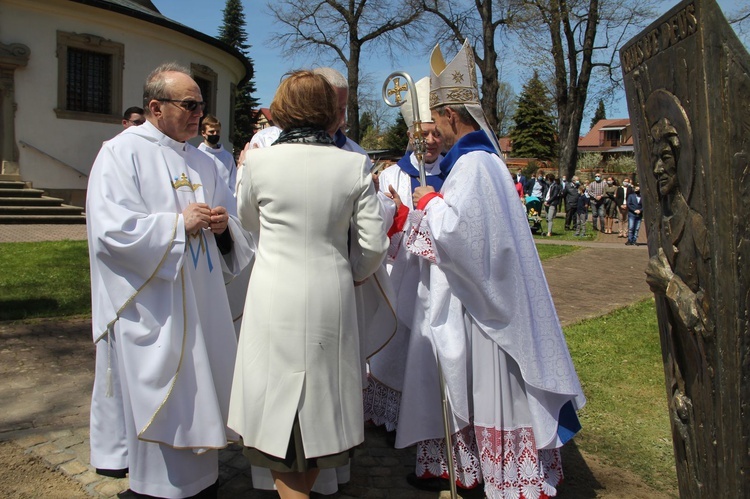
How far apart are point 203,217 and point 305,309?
30.5 inches

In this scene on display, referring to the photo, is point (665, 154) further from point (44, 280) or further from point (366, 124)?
point (366, 124)

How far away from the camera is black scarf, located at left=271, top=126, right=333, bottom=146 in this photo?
8.13 feet

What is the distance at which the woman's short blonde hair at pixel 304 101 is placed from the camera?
248cm

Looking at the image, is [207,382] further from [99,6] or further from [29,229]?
[99,6]

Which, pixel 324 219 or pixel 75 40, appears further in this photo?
pixel 75 40

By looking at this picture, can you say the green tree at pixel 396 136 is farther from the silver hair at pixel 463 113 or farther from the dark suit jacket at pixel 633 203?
the silver hair at pixel 463 113

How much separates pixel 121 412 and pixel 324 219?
1.37 meters

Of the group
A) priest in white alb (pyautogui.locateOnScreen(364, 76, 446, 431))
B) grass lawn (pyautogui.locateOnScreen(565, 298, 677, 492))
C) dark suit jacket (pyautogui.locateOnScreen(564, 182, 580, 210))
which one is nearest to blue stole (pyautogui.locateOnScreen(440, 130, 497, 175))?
priest in white alb (pyautogui.locateOnScreen(364, 76, 446, 431))

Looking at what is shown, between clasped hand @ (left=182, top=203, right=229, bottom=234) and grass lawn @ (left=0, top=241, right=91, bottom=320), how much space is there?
4.18 metres

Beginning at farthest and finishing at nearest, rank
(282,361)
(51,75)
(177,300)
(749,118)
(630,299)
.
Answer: (51,75) → (630,299) → (177,300) → (282,361) → (749,118)

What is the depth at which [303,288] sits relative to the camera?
245cm

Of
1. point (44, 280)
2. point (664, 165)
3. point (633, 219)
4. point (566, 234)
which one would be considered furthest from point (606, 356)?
point (566, 234)

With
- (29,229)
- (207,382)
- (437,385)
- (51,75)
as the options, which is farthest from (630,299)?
(51,75)

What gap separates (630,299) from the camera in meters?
8.72
